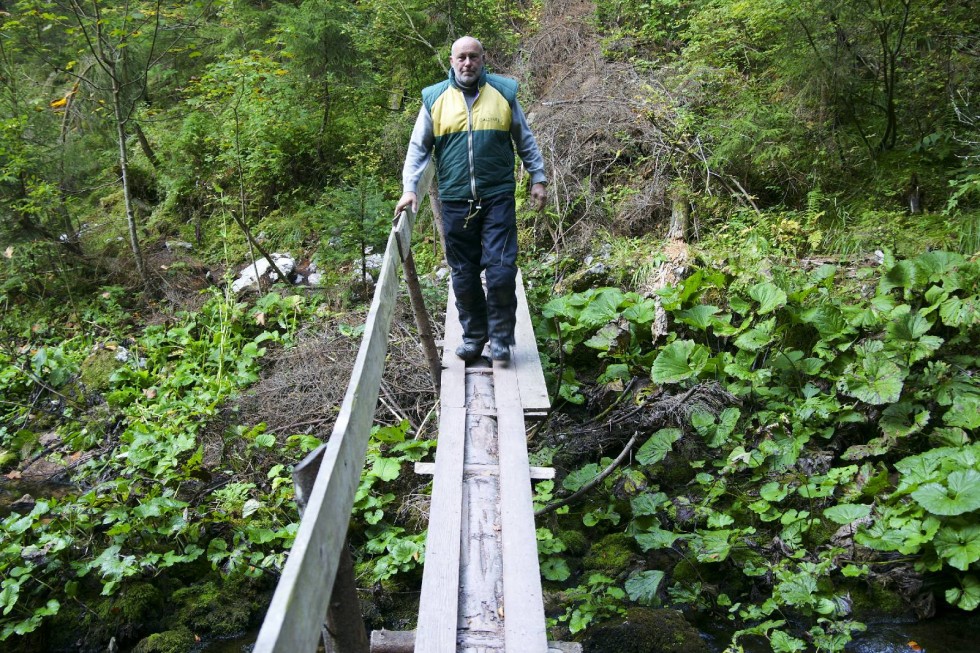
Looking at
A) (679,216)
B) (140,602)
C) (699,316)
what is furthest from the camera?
(679,216)

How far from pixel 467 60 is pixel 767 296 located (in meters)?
2.79

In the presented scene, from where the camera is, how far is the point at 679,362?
4.99m

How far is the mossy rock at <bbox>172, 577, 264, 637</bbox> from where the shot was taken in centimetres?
460

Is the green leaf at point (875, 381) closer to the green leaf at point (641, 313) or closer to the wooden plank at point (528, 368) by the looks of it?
the green leaf at point (641, 313)

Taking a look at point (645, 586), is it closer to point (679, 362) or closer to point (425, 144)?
point (679, 362)

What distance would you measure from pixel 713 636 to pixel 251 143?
810cm

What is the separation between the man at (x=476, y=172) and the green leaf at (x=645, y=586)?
1.51 m

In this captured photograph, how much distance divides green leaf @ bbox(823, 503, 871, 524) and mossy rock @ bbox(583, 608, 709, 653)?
104 cm

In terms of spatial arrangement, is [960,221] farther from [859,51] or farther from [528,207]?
[528,207]

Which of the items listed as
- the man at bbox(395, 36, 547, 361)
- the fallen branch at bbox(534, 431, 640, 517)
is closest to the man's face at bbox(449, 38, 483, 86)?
the man at bbox(395, 36, 547, 361)

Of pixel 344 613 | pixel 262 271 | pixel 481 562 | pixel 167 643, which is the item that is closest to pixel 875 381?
pixel 481 562

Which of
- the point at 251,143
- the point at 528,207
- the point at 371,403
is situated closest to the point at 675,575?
the point at 371,403

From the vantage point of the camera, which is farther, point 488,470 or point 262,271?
point 262,271

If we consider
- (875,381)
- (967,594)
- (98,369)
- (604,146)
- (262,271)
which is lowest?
(967,594)
